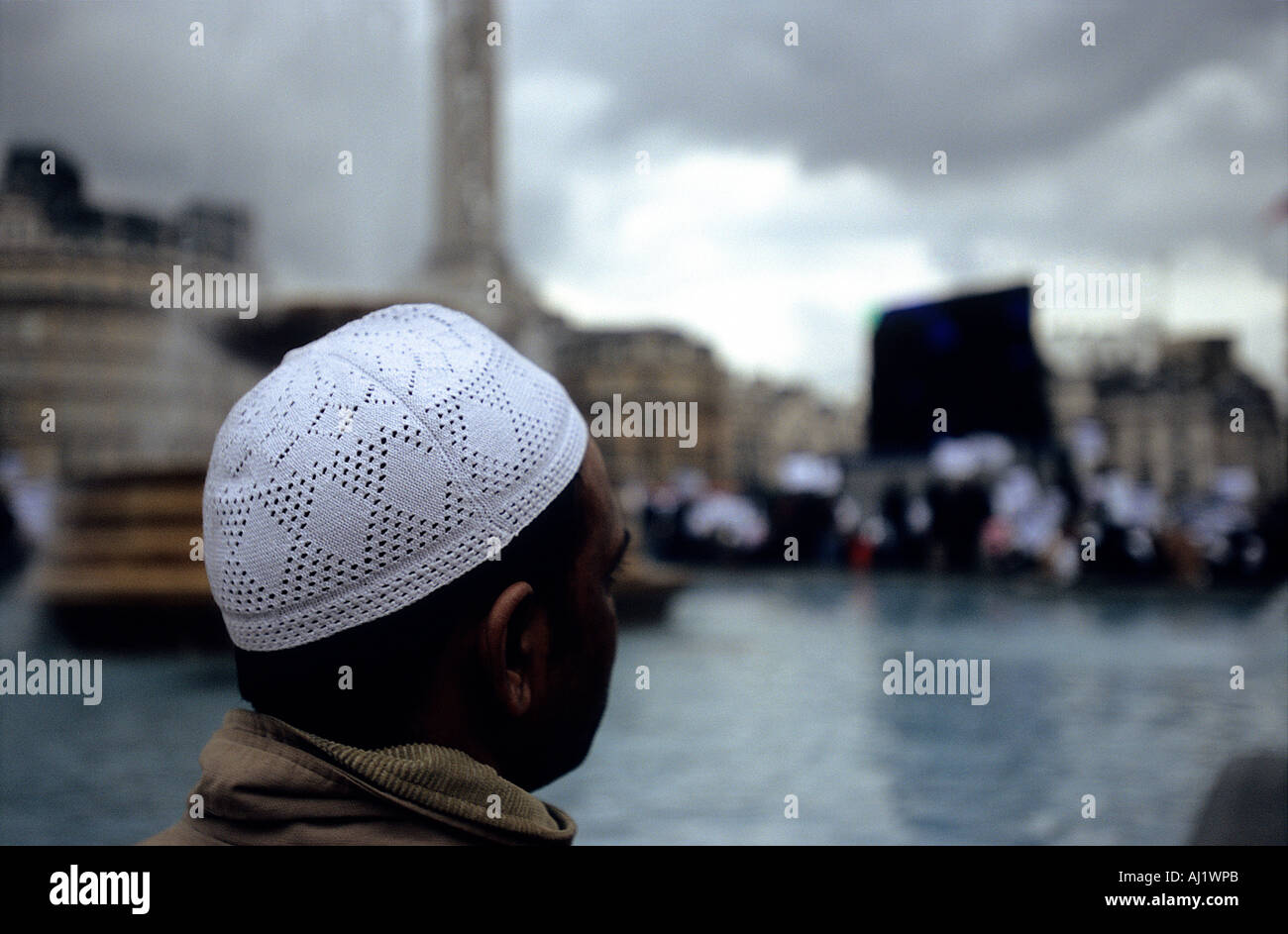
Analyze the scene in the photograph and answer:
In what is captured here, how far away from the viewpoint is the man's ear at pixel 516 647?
1153 millimetres

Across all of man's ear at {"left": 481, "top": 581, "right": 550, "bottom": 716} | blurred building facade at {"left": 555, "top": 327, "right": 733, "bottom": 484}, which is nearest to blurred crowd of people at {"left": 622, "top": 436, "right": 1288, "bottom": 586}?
man's ear at {"left": 481, "top": 581, "right": 550, "bottom": 716}

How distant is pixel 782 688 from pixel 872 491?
1944cm

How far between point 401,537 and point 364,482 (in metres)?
0.06

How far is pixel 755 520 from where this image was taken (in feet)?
80.6

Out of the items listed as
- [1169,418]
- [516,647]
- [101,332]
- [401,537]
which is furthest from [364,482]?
[1169,418]

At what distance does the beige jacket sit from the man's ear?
0.25 ft

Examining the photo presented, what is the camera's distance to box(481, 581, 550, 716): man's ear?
1153 millimetres

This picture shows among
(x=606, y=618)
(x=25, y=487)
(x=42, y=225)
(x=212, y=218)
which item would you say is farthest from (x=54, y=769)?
(x=42, y=225)

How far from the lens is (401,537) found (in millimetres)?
1118

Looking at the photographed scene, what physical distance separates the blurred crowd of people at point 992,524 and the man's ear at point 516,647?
16.1 meters

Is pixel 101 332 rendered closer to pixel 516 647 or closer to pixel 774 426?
pixel 516 647

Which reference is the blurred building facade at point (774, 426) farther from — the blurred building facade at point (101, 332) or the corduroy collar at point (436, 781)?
the corduroy collar at point (436, 781)

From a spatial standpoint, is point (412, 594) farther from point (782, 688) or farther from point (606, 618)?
point (782, 688)

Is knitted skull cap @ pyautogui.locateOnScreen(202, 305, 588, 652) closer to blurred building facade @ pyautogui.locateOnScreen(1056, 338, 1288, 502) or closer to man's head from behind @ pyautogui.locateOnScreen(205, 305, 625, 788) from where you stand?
man's head from behind @ pyautogui.locateOnScreen(205, 305, 625, 788)
